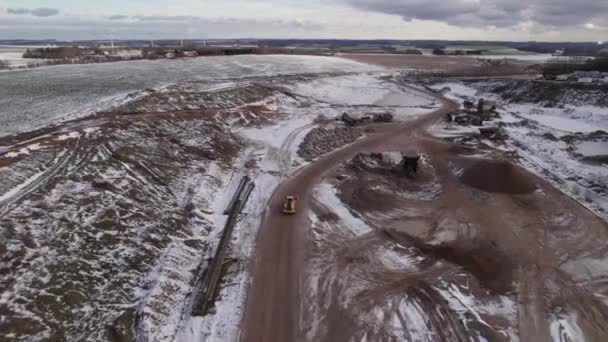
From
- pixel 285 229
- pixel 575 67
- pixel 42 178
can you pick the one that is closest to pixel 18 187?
pixel 42 178

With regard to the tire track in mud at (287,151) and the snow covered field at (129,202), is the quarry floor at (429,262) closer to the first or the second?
the tire track in mud at (287,151)

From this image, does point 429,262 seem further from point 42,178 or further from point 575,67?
point 575,67

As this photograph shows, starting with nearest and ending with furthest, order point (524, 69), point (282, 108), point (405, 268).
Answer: point (405, 268) → point (282, 108) → point (524, 69)

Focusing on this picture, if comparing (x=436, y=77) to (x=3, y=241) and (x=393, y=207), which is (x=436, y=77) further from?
(x=3, y=241)

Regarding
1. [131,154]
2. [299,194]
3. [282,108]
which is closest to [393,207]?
[299,194]

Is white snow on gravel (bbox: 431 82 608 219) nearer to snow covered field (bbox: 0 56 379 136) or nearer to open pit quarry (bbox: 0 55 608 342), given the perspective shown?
open pit quarry (bbox: 0 55 608 342)

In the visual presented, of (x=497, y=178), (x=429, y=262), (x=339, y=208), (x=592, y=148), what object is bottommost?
(x=429, y=262)

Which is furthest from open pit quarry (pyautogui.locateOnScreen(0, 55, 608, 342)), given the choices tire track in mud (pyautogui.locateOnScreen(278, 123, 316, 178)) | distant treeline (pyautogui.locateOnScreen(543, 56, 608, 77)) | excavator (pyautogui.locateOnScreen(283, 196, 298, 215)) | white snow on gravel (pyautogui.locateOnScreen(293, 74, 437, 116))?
distant treeline (pyautogui.locateOnScreen(543, 56, 608, 77))
